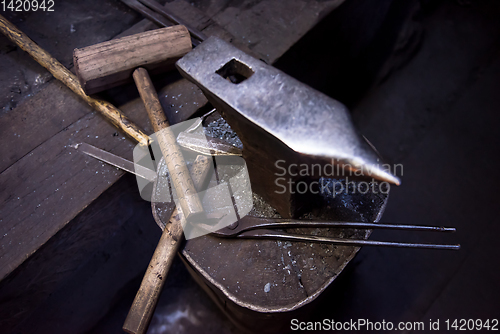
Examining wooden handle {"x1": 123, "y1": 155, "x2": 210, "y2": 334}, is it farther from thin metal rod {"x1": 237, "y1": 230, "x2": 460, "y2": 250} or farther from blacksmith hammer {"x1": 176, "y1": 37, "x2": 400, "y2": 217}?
blacksmith hammer {"x1": 176, "y1": 37, "x2": 400, "y2": 217}

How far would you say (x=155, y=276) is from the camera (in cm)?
116

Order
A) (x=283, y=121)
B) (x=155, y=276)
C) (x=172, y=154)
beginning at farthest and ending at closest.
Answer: (x=172, y=154) < (x=155, y=276) < (x=283, y=121)

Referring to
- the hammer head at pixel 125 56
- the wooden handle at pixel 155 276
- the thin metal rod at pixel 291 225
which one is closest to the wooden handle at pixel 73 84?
the hammer head at pixel 125 56

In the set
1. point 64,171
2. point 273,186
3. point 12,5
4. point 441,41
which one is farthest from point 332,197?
point 441,41

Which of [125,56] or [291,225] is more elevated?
[125,56]

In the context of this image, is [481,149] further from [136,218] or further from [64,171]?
[64,171]

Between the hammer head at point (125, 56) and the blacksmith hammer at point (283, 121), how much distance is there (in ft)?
2.46

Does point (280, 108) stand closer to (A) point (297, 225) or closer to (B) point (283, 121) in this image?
(B) point (283, 121)

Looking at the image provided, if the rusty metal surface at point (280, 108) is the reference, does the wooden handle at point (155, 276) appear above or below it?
below

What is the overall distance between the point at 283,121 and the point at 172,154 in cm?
65

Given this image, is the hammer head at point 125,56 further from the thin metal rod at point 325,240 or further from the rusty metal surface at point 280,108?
the thin metal rod at point 325,240

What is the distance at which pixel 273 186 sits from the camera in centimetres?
119

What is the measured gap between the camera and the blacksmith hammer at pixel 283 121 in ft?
2.66

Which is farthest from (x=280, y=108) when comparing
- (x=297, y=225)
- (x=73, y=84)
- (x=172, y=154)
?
(x=73, y=84)
